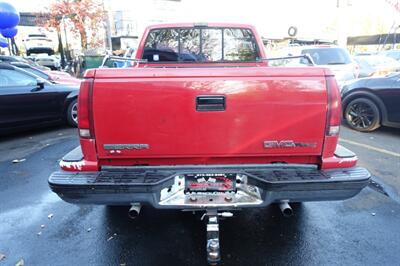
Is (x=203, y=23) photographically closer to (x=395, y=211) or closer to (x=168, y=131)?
(x=168, y=131)

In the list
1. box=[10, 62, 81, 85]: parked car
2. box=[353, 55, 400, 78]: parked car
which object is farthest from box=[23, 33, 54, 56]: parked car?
box=[353, 55, 400, 78]: parked car

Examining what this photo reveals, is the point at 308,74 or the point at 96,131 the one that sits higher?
the point at 308,74

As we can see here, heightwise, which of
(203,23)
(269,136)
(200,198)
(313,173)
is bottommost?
(200,198)

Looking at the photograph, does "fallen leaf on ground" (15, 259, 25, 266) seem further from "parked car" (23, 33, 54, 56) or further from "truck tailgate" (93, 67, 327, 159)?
"parked car" (23, 33, 54, 56)

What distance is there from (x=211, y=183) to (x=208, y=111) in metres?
0.60

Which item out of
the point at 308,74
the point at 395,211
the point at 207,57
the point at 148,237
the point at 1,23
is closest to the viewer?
the point at 308,74

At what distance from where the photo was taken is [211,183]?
2811 mm

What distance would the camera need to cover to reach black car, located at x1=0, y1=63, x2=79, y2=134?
22.1 feet

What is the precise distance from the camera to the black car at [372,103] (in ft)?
21.5

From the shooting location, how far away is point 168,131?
2.72 meters

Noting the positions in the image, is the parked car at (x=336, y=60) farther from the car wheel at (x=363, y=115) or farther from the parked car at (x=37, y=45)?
the parked car at (x=37, y=45)

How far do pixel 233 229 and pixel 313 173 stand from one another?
1.09 metres

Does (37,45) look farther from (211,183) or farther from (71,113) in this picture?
(211,183)

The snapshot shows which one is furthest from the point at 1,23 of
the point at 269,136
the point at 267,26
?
the point at 267,26
